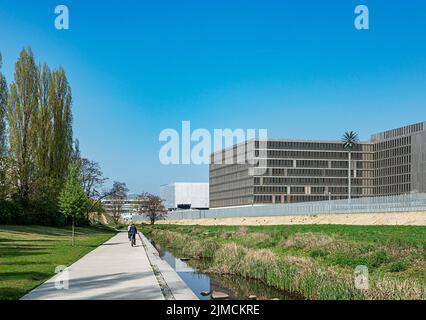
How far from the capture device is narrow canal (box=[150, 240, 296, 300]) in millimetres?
14672

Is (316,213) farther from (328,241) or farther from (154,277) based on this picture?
(154,277)

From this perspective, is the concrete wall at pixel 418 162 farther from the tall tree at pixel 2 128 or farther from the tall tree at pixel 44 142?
the tall tree at pixel 2 128

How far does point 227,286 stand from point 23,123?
39.1 metres

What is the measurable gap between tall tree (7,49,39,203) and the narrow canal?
104 ft

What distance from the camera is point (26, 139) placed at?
50.4 metres

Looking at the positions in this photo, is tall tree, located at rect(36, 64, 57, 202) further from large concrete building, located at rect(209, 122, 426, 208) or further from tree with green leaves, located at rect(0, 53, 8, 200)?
large concrete building, located at rect(209, 122, 426, 208)

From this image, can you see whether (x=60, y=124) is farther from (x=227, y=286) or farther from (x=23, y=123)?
(x=227, y=286)

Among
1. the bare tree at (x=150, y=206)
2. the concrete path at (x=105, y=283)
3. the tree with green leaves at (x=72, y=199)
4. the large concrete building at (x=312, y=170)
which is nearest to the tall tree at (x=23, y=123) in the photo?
the tree with green leaves at (x=72, y=199)

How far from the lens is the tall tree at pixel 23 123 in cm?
4959

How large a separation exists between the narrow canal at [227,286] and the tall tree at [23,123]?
31.8m

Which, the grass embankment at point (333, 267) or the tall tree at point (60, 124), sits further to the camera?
the tall tree at point (60, 124)

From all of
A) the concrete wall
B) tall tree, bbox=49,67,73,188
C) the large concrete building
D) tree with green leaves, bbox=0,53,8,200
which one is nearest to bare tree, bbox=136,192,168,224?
the large concrete building

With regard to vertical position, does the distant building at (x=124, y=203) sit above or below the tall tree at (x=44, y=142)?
below

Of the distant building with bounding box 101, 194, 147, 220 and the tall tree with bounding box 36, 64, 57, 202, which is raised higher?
the tall tree with bounding box 36, 64, 57, 202
